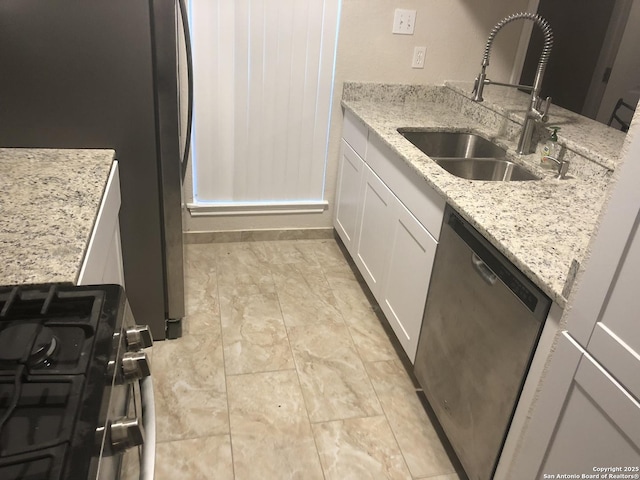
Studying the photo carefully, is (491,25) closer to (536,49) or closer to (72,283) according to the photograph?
(536,49)

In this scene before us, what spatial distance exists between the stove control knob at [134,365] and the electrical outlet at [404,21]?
241 centimetres

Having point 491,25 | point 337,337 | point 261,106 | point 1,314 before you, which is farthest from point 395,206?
point 1,314

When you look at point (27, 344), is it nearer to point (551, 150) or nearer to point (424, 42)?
point (551, 150)

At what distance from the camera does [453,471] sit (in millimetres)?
1852

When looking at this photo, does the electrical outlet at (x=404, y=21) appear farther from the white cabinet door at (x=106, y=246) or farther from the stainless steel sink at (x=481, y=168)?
the white cabinet door at (x=106, y=246)

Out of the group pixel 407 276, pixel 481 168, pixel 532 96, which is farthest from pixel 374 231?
pixel 532 96

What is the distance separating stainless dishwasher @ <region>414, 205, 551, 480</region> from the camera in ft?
4.65

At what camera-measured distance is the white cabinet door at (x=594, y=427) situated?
105cm

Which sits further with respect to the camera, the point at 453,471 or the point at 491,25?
the point at 491,25

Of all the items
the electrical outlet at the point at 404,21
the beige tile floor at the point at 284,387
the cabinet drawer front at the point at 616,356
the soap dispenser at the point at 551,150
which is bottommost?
the beige tile floor at the point at 284,387

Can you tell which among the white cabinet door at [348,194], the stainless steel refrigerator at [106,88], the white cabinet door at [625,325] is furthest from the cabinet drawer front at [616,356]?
the white cabinet door at [348,194]

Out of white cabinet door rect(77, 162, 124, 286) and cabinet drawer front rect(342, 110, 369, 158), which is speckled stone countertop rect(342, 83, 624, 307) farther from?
white cabinet door rect(77, 162, 124, 286)

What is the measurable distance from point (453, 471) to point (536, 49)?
2.23 m

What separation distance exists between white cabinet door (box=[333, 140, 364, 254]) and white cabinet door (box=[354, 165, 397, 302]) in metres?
0.09
